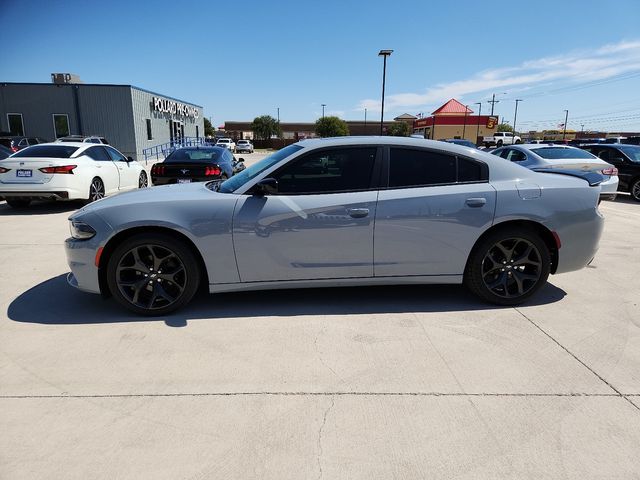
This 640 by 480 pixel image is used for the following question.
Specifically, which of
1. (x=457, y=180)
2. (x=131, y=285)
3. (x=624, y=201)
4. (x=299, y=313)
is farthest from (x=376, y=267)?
(x=624, y=201)

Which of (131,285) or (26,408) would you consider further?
(131,285)

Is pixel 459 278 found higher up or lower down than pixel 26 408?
higher up

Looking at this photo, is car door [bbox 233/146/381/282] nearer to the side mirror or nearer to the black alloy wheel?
the side mirror

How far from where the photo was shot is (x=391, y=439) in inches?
93.4

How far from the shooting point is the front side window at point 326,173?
396 cm

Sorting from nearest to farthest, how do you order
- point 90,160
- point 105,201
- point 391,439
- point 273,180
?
point 391,439 → point 273,180 → point 105,201 → point 90,160

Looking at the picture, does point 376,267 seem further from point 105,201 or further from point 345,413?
point 105,201

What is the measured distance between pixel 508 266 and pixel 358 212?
5.25 ft

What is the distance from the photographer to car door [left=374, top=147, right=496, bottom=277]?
12.9 feet

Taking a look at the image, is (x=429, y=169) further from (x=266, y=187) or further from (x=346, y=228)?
(x=266, y=187)

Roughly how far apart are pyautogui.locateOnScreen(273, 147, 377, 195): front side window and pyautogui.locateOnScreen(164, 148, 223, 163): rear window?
6.51 meters

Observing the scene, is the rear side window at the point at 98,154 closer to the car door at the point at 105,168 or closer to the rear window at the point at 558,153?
the car door at the point at 105,168

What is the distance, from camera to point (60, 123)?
2820 cm

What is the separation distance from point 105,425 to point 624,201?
14.1m
